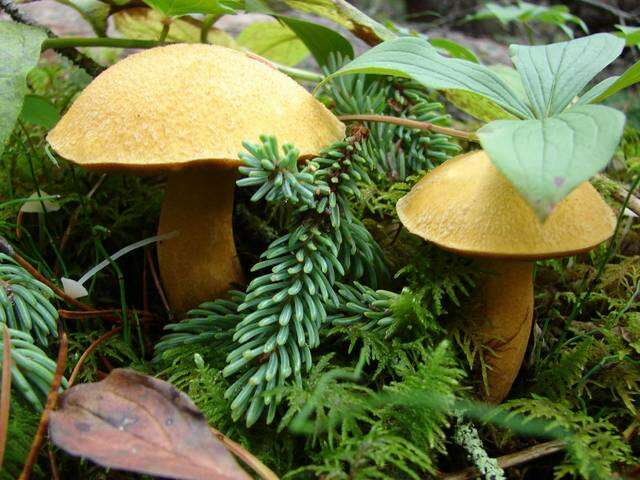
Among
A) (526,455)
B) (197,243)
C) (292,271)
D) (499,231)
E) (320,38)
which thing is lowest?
(526,455)

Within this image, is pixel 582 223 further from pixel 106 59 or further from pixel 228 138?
pixel 106 59

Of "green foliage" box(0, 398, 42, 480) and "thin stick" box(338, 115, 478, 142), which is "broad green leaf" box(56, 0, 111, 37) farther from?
"green foliage" box(0, 398, 42, 480)

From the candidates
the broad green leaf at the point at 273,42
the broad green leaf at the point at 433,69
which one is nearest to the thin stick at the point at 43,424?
the broad green leaf at the point at 433,69

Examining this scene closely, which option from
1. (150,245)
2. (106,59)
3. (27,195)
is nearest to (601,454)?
(150,245)

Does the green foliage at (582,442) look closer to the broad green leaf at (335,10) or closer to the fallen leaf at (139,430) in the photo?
the fallen leaf at (139,430)

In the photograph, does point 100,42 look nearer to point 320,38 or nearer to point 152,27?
point 152,27

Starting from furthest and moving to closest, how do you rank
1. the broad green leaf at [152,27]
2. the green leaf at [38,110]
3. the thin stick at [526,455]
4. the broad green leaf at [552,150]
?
the broad green leaf at [152,27] < the green leaf at [38,110] < the thin stick at [526,455] < the broad green leaf at [552,150]

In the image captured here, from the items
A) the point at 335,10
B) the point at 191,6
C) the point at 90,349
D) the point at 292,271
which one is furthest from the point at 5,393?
the point at 335,10
